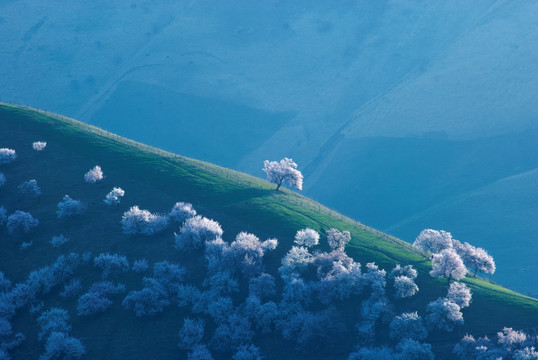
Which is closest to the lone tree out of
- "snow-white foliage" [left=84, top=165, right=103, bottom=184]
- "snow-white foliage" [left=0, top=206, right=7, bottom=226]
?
"snow-white foliage" [left=84, top=165, right=103, bottom=184]

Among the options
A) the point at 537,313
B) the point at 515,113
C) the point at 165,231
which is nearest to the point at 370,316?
the point at 537,313

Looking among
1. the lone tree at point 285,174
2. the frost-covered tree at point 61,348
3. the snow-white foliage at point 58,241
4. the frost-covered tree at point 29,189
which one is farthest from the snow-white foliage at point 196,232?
the frost-covered tree at point 29,189

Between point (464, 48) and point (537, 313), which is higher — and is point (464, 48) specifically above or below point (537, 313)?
above

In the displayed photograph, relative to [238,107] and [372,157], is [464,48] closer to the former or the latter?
[372,157]

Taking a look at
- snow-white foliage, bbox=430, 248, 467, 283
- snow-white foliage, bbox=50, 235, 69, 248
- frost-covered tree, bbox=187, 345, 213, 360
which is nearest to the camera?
frost-covered tree, bbox=187, 345, 213, 360

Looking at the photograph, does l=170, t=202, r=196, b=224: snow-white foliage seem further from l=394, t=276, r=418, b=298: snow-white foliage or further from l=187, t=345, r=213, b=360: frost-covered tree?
l=394, t=276, r=418, b=298: snow-white foliage

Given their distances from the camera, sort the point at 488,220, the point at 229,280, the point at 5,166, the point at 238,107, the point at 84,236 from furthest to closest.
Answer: the point at 238,107, the point at 488,220, the point at 5,166, the point at 84,236, the point at 229,280
